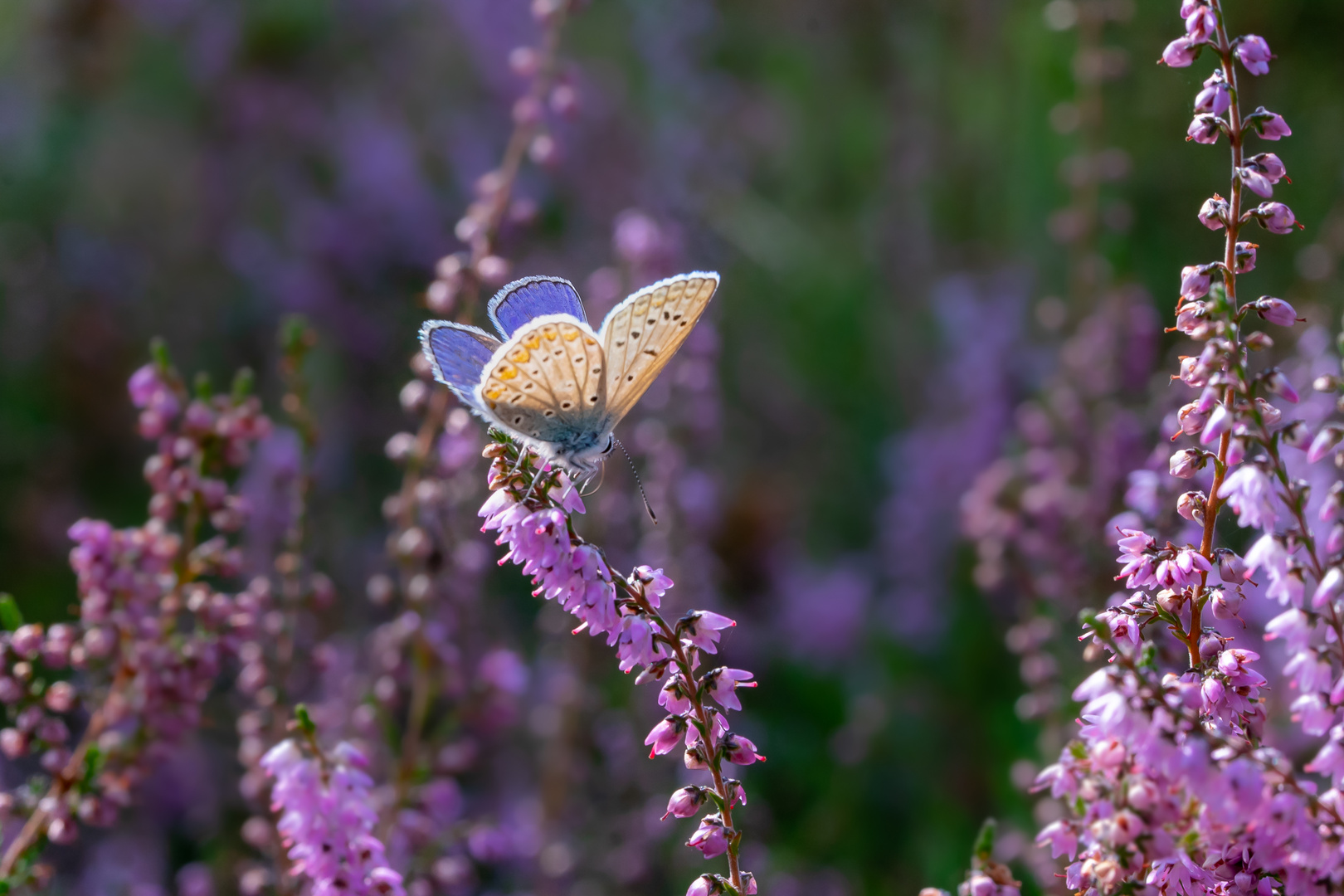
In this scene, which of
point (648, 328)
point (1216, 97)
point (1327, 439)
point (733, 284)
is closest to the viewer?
point (1327, 439)

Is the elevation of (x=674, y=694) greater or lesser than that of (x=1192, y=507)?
lesser

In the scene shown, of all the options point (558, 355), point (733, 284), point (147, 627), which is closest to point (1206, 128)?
point (558, 355)

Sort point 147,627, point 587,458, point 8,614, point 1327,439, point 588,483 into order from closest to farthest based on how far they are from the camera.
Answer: point 1327,439
point 8,614
point 147,627
point 587,458
point 588,483

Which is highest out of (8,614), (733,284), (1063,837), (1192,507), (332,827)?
(733,284)

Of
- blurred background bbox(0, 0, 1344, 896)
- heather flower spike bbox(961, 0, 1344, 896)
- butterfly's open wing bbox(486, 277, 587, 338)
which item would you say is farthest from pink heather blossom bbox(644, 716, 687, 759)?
blurred background bbox(0, 0, 1344, 896)

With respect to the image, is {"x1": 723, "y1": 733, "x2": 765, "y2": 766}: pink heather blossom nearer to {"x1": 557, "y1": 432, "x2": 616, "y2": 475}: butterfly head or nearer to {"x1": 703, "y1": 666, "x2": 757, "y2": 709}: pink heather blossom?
{"x1": 703, "y1": 666, "x2": 757, "y2": 709}: pink heather blossom

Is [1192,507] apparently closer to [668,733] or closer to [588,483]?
[668,733]
